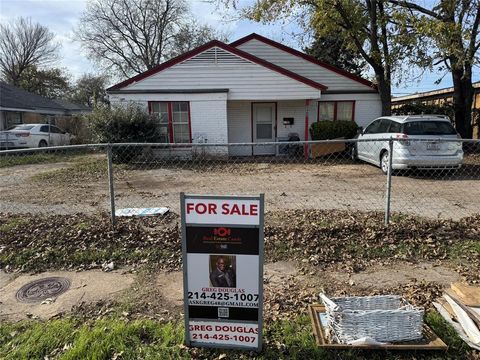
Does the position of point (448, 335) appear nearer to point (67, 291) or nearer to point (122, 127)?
point (67, 291)

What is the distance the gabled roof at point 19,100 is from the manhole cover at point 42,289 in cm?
2423

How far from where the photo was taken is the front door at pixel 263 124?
16.4 meters

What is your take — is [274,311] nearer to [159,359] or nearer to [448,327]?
[159,359]

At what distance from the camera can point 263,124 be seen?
54.3 ft

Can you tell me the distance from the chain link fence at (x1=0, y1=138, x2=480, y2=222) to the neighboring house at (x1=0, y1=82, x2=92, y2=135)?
955 centimetres

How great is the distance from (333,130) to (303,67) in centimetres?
432

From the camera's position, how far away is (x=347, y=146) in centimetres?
1468

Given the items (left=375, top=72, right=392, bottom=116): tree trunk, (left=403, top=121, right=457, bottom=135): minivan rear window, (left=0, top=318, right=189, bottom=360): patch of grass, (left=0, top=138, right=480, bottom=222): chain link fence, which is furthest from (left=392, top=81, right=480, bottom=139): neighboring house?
(left=0, top=318, right=189, bottom=360): patch of grass

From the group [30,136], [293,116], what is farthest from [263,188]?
Result: [30,136]

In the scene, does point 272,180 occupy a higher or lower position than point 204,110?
lower

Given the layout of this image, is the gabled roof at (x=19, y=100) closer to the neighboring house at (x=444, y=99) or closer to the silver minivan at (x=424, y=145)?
the silver minivan at (x=424, y=145)

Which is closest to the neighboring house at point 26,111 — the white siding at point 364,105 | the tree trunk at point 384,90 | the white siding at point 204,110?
the white siding at point 204,110

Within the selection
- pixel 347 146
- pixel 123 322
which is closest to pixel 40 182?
pixel 123 322

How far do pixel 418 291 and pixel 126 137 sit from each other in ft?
39.1
